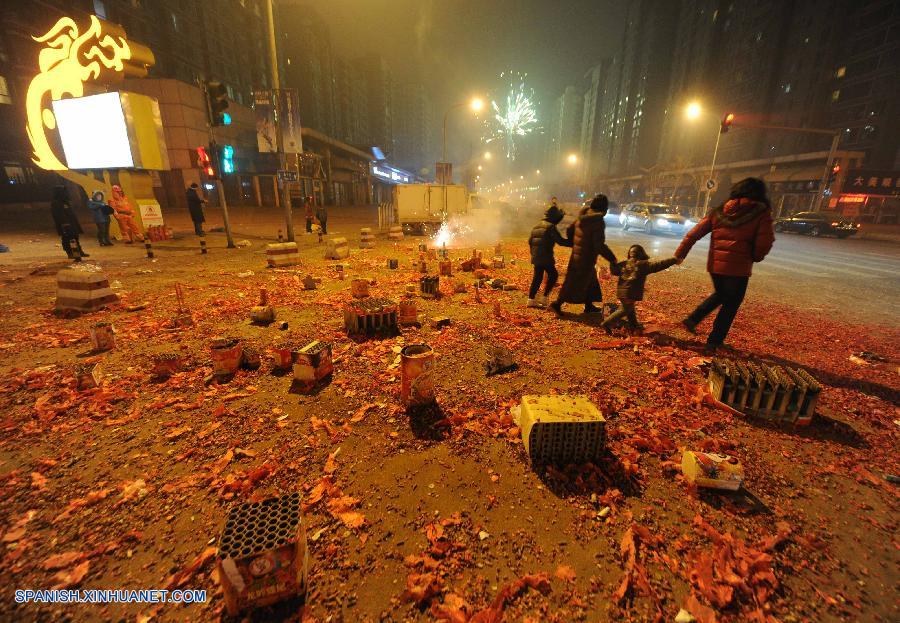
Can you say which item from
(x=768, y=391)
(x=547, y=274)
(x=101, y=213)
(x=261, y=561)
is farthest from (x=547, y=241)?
(x=101, y=213)

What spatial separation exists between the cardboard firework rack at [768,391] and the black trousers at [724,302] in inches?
56.8

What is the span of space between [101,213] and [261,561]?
18729 millimetres

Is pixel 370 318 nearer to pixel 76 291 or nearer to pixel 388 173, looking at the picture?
pixel 76 291

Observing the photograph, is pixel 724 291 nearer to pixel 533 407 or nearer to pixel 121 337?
pixel 533 407

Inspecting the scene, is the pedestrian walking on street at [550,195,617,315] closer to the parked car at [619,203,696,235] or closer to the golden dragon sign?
the parked car at [619,203,696,235]

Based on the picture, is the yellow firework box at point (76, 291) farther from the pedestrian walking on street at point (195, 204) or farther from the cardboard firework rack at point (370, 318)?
the pedestrian walking on street at point (195, 204)

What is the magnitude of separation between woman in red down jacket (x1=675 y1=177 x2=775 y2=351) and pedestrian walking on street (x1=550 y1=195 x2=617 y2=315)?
147 cm

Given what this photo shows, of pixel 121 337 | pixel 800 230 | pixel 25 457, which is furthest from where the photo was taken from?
pixel 800 230

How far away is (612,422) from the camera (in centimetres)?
420

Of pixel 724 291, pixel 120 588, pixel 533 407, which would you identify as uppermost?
pixel 724 291

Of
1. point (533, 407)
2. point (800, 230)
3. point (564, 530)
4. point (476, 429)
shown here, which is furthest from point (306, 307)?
point (800, 230)

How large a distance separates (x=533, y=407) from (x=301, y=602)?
7.86 feet

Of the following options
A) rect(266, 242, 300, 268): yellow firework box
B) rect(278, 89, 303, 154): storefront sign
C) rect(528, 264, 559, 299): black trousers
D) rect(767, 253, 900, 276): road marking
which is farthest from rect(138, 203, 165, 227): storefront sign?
rect(767, 253, 900, 276): road marking

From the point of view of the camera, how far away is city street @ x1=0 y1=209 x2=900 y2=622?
244cm
